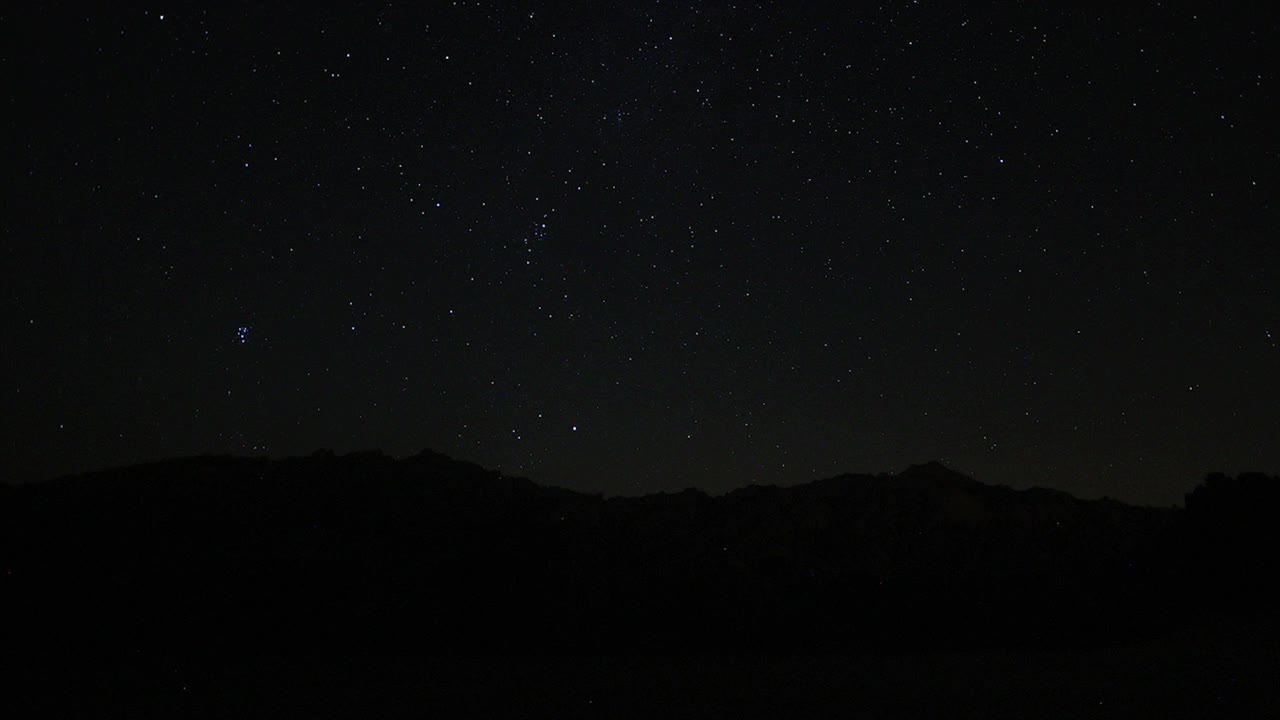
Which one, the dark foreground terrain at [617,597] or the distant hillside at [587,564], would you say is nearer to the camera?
the dark foreground terrain at [617,597]

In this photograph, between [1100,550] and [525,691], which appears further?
[1100,550]

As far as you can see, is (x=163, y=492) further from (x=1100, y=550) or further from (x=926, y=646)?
(x=1100, y=550)

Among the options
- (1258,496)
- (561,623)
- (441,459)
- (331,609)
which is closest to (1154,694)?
(1258,496)

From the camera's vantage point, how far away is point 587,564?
17.1 metres

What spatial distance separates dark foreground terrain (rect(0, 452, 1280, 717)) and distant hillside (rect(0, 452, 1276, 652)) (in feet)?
0.22

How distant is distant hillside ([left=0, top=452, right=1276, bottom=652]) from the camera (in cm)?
1398

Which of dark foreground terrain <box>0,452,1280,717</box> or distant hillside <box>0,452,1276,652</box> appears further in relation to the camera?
distant hillside <box>0,452,1276,652</box>

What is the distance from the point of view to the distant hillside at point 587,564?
14.0 meters

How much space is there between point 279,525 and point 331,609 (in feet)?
13.9

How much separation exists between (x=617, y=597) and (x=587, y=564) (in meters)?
1.23

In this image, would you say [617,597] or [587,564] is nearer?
[617,597]

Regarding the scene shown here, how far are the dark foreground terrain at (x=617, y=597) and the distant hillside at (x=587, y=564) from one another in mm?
68

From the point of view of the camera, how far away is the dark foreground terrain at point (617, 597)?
9.31m

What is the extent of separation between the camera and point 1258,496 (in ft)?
42.8
